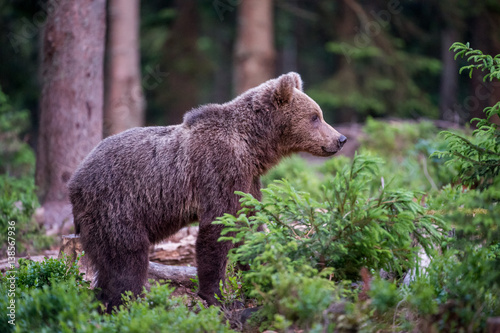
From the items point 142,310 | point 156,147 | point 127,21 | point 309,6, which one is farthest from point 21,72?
point 142,310

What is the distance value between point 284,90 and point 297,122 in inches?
15.5

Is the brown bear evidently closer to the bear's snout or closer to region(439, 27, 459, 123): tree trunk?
the bear's snout

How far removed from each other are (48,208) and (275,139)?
179 inches

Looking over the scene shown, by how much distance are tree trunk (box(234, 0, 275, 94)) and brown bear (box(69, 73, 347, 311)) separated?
27.4ft

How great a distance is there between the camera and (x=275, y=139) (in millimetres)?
5430

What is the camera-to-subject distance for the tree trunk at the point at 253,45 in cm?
1376

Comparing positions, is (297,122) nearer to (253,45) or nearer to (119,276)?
(119,276)

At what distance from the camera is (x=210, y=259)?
15.9ft

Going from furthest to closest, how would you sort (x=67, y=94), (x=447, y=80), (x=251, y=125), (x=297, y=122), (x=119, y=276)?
1. (x=447, y=80)
2. (x=67, y=94)
3. (x=297, y=122)
4. (x=251, y=125)
5. (x=119, y=276)

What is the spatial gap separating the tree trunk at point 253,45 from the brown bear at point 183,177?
27.4ft

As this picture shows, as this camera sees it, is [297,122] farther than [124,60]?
No

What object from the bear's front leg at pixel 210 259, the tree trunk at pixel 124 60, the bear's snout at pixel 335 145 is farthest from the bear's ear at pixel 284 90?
the tree trunk at pixel 124 60

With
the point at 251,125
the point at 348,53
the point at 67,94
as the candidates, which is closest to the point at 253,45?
the point at 348,53

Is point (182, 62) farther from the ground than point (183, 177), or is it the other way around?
point (182, 62)
